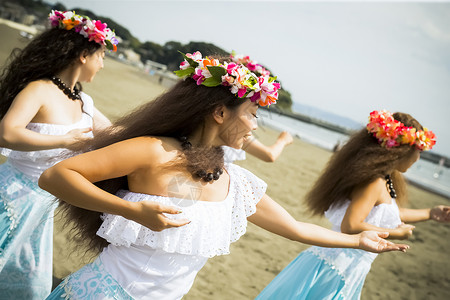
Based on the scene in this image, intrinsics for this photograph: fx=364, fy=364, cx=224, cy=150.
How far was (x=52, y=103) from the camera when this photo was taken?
9.27ft

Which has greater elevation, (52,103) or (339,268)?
(52,103)

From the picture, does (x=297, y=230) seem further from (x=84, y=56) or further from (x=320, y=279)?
(x=84, y=56)

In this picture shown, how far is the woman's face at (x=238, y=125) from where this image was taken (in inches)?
74.0

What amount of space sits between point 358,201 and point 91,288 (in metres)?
2.22

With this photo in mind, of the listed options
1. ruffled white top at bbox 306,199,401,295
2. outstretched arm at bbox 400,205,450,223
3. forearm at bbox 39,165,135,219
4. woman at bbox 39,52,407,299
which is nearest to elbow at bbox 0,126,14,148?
woman at bbox 39,52,407,299

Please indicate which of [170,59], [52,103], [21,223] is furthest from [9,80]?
[170,59]

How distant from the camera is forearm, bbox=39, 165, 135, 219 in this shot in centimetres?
151


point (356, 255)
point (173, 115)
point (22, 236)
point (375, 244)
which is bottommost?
point (22, 236)

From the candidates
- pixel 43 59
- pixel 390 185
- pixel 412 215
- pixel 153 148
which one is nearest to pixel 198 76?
pixel 153 148

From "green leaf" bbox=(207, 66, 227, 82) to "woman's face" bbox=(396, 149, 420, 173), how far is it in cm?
224

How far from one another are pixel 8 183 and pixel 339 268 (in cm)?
272

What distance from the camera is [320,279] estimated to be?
306 cm

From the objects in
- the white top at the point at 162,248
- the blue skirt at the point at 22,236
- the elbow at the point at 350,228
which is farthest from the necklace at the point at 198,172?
the elbow at the point at 350,228

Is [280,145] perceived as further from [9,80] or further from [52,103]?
[9,80]
